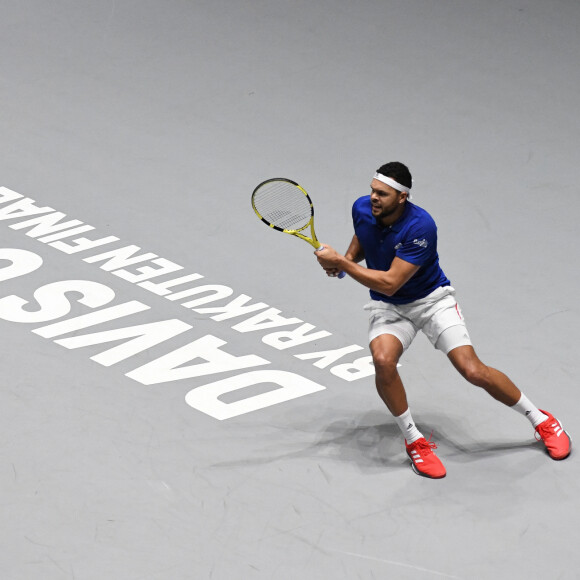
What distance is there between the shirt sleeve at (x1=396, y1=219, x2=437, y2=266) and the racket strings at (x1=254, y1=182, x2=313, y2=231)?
667 millimetres

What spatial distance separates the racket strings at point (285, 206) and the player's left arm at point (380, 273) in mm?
669

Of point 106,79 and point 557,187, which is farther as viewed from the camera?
point 106,79

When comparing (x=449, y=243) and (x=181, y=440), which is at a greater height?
(x=449, y=243)

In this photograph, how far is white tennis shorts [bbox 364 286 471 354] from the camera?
6.63 metres

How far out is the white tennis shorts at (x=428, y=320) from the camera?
6629 millimetres

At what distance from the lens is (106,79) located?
1162cm

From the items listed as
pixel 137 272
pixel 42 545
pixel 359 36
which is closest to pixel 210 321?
pixel 137 272

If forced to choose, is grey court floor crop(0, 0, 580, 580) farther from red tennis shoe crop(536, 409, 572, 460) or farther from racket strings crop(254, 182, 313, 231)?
racket strings crop(254, 182, 313, 231)

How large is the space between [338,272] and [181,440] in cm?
134

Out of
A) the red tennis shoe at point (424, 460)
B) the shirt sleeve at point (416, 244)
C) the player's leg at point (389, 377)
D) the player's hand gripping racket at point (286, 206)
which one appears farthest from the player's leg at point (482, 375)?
the player's hand gripping racket at point (286, 206)

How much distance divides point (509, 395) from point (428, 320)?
0.63m

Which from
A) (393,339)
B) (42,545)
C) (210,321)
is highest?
(393,339)

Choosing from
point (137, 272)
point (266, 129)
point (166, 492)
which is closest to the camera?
point (166, 492)

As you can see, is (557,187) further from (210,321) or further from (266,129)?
(210,321)
